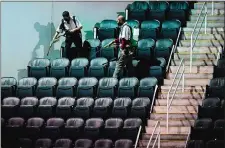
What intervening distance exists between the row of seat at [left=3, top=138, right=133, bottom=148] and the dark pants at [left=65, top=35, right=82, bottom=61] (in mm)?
1821

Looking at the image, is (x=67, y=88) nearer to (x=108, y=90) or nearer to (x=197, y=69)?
(x=108, y=90)

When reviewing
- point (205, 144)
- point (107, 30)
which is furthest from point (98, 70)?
point (205, 144)

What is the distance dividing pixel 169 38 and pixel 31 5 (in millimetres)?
2094

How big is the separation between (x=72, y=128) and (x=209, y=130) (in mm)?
1956

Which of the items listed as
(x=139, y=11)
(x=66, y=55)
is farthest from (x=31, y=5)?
(x=139, y=11)

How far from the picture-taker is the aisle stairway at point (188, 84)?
530 inches

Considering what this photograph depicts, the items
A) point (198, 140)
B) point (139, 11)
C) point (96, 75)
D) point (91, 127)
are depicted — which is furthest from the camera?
point (139, 11)

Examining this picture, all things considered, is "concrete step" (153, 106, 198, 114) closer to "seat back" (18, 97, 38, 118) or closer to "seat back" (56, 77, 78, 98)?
"seat back" (56, 77, 78, 98)

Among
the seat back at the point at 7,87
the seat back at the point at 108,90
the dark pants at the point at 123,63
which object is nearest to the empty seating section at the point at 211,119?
the dark pants at the point at 123,63

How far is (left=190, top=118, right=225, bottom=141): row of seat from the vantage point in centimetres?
1286

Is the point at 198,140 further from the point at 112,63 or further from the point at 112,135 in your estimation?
the point at 112,63

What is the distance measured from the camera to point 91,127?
13.7 m

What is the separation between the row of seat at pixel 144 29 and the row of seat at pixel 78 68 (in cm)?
72

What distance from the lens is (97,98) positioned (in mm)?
14070
